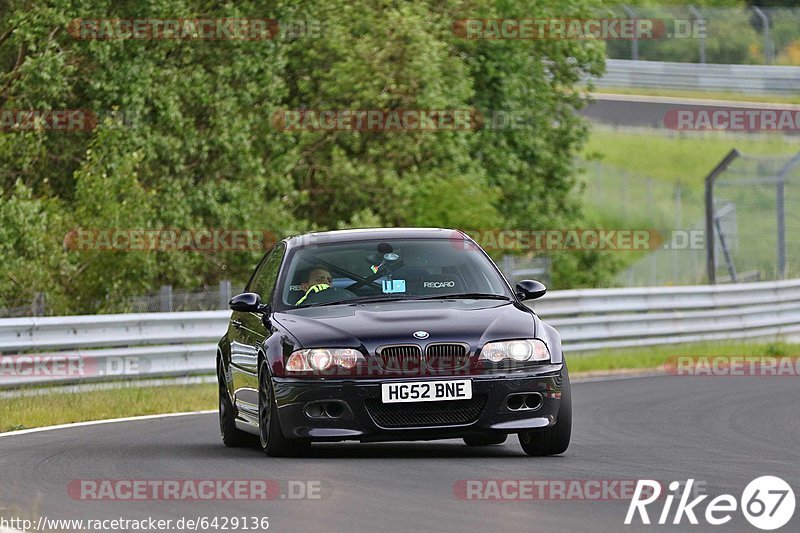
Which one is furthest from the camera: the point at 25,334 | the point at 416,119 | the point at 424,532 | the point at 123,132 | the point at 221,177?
the point at 416,119

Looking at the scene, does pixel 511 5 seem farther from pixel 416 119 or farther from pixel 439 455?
pixel 439 455

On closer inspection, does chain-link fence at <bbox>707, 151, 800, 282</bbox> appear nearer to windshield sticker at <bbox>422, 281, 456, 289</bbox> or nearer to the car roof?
the car roof

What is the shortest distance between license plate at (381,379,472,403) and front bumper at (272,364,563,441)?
0.11ft

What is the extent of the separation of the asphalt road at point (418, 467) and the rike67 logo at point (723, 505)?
0.06 meters

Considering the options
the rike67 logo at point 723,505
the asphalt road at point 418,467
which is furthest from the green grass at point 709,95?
the rike67 logo at point 723,505

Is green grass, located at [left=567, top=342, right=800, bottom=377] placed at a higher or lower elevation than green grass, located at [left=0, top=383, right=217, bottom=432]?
lower

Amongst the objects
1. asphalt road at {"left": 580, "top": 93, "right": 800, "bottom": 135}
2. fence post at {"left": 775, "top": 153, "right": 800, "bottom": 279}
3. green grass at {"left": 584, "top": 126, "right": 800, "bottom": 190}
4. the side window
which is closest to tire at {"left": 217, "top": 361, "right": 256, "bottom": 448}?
the side window

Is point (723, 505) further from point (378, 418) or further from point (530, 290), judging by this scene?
point (530, 290)

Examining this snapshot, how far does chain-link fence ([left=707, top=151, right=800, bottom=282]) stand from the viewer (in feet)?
96.8

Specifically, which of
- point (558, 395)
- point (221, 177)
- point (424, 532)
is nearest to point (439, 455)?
point (558, 395)

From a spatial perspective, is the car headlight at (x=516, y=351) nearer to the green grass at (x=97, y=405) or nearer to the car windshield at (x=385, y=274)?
the car windshield at (x=385, y=274)

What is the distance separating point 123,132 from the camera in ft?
89.2

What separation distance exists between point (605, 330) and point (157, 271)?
7.02 metres

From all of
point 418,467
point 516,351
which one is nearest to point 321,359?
point 418,467
